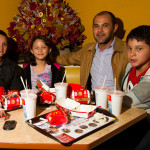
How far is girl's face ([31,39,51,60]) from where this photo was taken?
2375 millimetres

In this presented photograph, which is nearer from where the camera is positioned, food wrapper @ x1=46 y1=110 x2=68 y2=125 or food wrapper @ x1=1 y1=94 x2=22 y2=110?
food wrapper @ x1=46 y1=110 x2=68 y2=125

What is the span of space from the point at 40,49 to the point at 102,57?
0.86m

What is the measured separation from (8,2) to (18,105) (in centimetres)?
215

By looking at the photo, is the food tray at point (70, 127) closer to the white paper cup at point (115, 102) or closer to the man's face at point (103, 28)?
the white paper cup at point (115, 102)

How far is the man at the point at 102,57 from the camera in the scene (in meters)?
2.36

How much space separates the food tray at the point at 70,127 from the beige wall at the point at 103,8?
1.84 metres

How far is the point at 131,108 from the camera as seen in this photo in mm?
1443

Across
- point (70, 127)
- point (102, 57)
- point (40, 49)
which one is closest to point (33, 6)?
point (40, 49)

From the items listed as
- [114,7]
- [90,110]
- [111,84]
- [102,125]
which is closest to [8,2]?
[114,7]

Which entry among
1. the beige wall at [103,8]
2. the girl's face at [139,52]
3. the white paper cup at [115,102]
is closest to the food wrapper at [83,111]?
the white paper cup at [115,102]

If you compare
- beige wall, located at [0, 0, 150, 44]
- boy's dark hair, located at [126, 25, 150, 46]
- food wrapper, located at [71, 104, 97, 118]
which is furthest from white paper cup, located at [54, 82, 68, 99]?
beige wall, located at [0, 0, 150, 44]

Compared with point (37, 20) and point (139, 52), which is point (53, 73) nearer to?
point (37, 20)

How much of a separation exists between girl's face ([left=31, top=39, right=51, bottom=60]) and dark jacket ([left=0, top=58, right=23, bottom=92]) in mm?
339

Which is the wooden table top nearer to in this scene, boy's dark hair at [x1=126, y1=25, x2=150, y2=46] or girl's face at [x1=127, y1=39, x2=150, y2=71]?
girl's face at [x1=127, y1=39, x2=150, y2=71]
